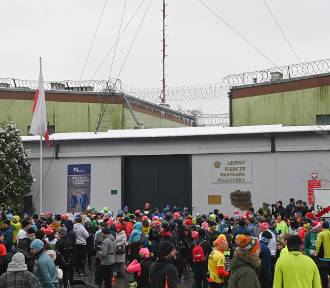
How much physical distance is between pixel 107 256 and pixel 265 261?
3715mm

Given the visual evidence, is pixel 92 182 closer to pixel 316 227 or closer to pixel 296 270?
pixel 316 227

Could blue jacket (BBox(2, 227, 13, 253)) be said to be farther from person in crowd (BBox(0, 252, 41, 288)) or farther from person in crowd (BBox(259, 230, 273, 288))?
person in crowd (BBox(0, 252, 41, 288))

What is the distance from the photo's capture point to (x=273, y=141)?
27.2 meters

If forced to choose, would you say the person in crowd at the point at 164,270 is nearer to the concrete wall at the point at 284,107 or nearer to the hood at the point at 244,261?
the hood at the point at 244,261

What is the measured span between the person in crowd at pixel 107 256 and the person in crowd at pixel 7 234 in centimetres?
223

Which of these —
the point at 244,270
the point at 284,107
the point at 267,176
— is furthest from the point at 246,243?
the point at 284,107

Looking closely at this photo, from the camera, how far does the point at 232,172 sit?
2773 cm

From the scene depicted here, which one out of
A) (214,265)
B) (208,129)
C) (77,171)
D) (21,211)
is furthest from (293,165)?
(214,265)

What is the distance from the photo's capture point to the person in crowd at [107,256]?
Answer: 50.6ft

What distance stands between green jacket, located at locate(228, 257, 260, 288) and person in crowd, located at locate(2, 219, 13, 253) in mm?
8853

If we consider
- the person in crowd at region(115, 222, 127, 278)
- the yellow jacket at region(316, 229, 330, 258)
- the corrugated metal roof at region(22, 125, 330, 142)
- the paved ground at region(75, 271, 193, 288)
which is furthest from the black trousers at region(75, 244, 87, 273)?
the corrugated metal roof at region(22, 125, 330, 142)

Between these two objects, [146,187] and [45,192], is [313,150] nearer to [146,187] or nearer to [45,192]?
[146,187]

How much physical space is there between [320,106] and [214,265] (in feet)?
74.5

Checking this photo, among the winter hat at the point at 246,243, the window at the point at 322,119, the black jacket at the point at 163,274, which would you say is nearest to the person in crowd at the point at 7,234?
the black jacket at the point at 163,274
